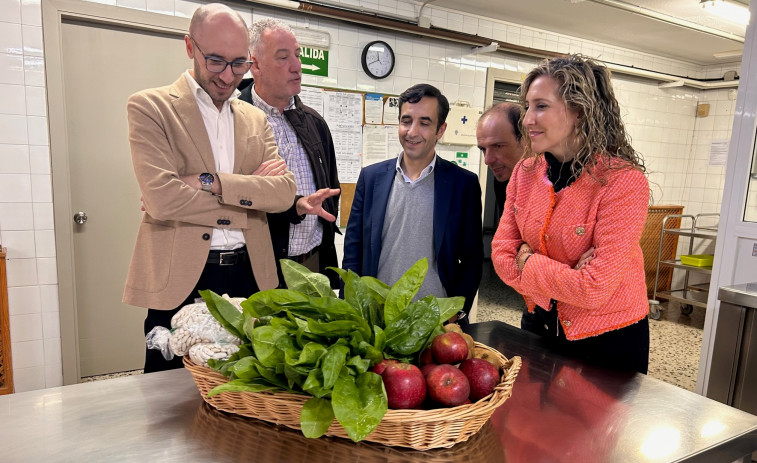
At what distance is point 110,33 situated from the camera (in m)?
3.13

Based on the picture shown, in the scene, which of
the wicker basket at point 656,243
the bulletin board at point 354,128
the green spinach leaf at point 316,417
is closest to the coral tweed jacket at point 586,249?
the green spinach leaf at point 316,417

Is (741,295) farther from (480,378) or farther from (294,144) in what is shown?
(294,144)

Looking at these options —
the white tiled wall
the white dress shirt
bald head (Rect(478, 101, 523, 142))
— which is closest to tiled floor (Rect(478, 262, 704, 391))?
the white tiled wall

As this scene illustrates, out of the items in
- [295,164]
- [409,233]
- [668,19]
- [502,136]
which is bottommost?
[409,233]

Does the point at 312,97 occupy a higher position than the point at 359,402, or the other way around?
the point at 312,97

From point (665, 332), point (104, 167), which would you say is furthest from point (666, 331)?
point (104, 167)

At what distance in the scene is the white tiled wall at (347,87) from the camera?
287 centimetres

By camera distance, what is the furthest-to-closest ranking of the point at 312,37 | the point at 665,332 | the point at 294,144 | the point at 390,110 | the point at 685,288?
the point at 685,288
the point at 665,332
the point at 390,110
the point at 312,37
the point at 294,144

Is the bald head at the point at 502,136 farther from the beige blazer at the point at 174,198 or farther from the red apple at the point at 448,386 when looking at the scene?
the red apple at the point at 448,386

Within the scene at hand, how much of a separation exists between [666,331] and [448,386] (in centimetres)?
482

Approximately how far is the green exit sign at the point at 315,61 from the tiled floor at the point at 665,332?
8.05 feet

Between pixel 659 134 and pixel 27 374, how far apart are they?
664 cm

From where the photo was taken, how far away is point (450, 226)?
2.13m

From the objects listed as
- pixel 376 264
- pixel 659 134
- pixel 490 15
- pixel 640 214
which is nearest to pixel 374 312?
pixel 640 214
